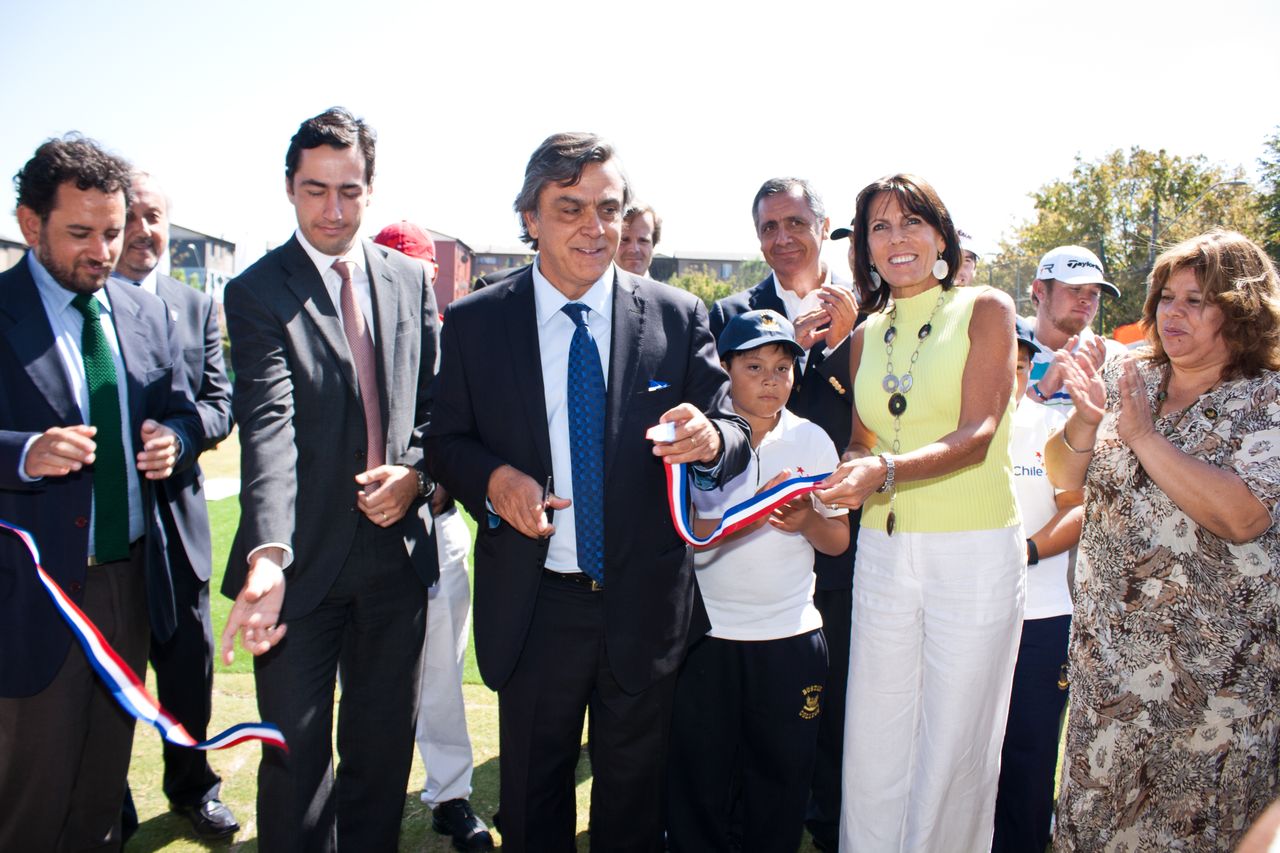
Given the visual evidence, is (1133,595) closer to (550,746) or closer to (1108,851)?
(1108,851)

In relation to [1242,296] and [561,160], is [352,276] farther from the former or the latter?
[1242,296]

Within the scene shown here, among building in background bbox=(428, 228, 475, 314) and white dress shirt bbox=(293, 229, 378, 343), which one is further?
building in background bbox=(428, 228, 475, 314)

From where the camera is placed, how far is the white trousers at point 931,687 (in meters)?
2.95

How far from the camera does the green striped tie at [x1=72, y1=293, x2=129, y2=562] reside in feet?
9.97

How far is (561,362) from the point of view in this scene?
109 inches

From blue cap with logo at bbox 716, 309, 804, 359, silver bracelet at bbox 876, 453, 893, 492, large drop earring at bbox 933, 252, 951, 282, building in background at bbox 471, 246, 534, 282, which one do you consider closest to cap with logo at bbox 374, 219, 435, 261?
blue cap with logo at bbox 716, 309, 804, 359

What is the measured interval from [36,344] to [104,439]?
1.31 feet

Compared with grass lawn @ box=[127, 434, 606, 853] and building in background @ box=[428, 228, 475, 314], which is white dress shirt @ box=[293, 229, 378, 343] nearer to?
grass lawn @ box=[127, 434, 606, 853]

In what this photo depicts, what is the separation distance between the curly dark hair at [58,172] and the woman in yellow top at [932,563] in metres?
2.85

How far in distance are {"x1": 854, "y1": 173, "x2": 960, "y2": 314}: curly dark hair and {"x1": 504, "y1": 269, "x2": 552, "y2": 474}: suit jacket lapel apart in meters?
1.39

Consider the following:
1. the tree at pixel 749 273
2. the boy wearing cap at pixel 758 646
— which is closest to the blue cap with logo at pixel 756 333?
the boy wearing cap at pixel 758 646

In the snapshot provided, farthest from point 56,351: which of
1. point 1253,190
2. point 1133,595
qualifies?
point 1253,190

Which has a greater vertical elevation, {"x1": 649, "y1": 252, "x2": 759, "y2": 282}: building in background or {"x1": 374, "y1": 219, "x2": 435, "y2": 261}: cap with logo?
{"x1": 649, "y1": 252, "x2": 759, "y2": 282}: building in background

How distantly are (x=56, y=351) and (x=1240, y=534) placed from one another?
13.4 ft
